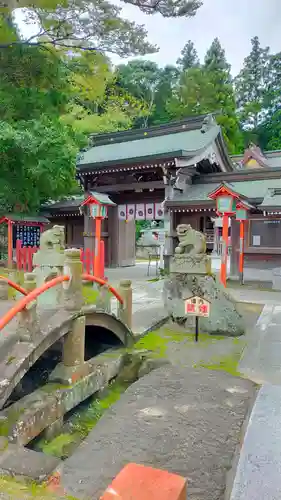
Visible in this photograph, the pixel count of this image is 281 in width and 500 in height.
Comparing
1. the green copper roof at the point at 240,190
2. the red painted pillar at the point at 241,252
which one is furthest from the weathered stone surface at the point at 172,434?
the green copper roof at the point at 240,190

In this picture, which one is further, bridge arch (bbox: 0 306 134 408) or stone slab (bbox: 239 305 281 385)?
stone slab (bbox: 239 305 281 385)

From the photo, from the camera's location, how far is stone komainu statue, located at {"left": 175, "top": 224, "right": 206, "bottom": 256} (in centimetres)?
788

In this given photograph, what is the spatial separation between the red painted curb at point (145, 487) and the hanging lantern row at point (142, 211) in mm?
14539

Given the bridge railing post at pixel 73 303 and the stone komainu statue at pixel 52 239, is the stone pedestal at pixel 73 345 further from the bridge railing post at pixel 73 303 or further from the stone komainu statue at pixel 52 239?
the stone komainu statue at pixel 52 239

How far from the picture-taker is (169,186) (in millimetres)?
14852

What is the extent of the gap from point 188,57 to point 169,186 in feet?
159

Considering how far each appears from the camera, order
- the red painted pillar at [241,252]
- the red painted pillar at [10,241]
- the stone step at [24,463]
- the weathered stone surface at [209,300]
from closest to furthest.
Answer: the stone step at [24,463] < the weathered stone surface at [209,300] < the red painted pillar at [241,252] < the red painted pillar at [10,241]

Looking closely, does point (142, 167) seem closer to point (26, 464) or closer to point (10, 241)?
point (10, 241)

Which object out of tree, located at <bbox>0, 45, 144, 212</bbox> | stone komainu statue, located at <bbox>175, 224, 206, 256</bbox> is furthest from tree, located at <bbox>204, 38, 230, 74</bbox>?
stone komainu statue, located at <bbox>175, 224, 206, 256</bbox>

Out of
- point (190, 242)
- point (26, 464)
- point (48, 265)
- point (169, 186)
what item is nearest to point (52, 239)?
point (48, 265)

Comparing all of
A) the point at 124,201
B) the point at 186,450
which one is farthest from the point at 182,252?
the point at 124,201

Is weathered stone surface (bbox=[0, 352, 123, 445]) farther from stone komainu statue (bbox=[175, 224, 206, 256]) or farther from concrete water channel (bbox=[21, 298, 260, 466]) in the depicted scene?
stone komainu statue (bbox=[175, 224, 206, 256])

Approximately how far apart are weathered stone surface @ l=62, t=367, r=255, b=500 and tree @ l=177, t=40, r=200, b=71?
57.4 m

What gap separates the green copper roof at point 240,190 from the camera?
13.9m
